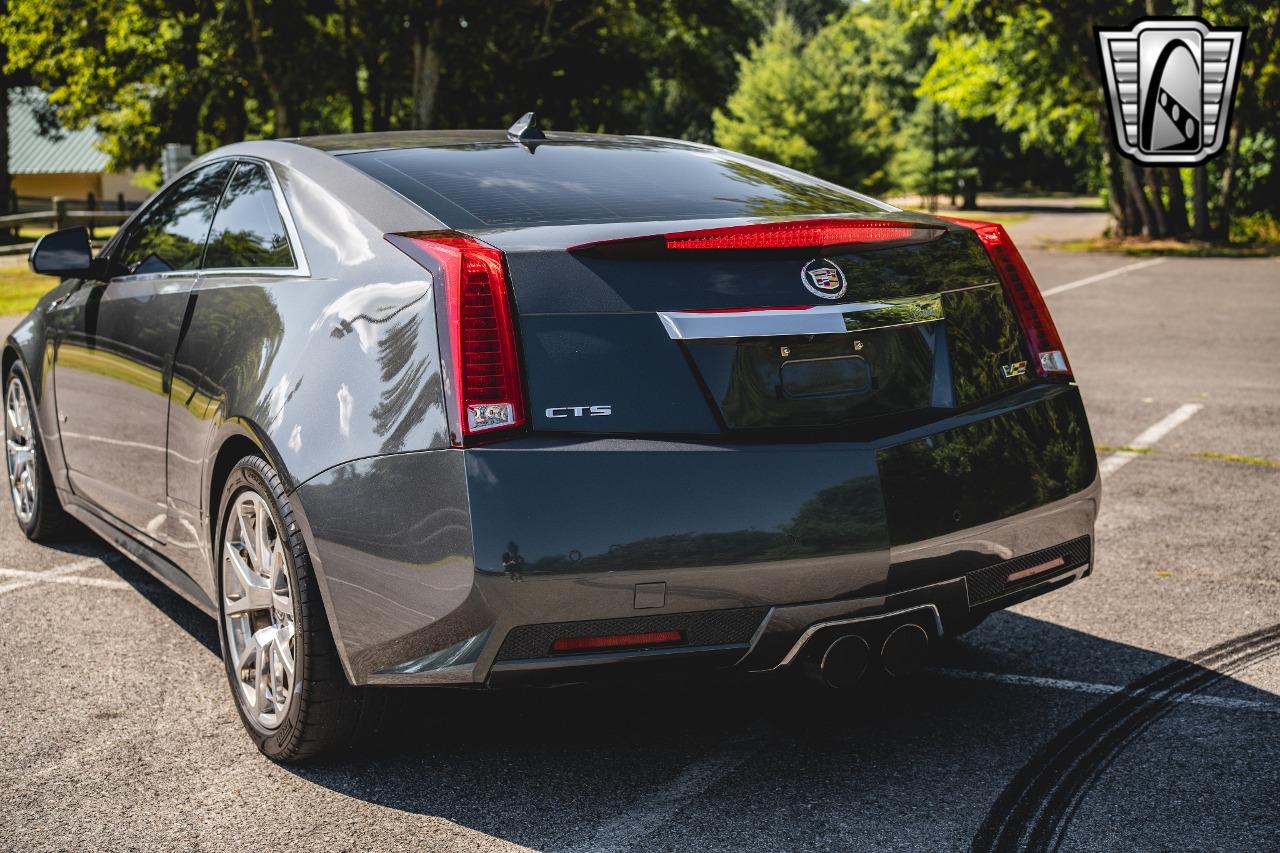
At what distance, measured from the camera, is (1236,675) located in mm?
4191

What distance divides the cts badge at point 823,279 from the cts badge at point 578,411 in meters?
0.57

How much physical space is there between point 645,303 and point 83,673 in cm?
233

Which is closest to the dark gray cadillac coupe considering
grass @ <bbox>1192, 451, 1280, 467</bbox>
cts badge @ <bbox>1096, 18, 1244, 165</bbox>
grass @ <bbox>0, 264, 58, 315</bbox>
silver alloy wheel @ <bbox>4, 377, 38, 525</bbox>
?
silver alloy wheel @ <bbox>4, 377, 38, 525</bbox>

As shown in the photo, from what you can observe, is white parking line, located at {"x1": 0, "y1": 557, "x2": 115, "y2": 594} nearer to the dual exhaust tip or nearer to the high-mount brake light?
the high-mount brake light

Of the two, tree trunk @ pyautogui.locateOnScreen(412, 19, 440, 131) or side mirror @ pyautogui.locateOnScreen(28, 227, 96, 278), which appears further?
tree trunk @ pyautogui.locateOnScreen(412, 19, 440, 131)

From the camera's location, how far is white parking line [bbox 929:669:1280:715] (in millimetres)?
3937

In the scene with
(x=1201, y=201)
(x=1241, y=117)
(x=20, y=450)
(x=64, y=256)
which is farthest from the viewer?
(x=1241, y=117)

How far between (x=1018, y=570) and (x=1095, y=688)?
80cm

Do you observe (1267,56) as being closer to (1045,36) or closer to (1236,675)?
(1045,36)

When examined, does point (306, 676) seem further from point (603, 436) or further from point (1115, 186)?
point (1115, 186)

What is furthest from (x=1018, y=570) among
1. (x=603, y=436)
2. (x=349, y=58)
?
(x=349, y=58)

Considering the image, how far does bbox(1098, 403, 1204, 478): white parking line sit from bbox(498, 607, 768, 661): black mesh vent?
3.88 m

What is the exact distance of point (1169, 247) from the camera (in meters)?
28.7

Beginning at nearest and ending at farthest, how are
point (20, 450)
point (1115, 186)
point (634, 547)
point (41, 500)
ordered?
1. point (634, 547)
2. point (41, 500)
3. point (20, 450)
4. point (1115, 186)
